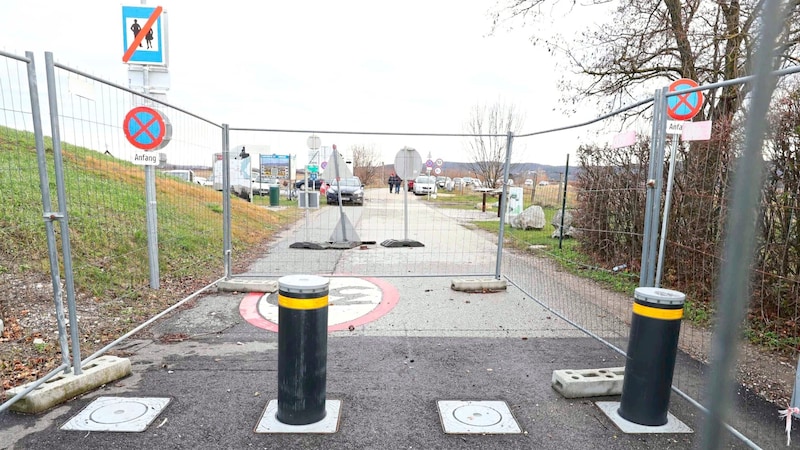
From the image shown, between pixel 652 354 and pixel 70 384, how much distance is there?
4059 mm

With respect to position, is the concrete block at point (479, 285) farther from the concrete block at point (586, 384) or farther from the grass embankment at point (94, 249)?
the grass embankment at point (94, 249)

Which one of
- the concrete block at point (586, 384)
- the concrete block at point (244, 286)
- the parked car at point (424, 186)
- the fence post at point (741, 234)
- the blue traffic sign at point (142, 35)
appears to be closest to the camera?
the fence post at point (741, 234)

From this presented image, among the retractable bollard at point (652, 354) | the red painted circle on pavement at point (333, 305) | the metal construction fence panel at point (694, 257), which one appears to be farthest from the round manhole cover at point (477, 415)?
the red painted circle on pavement at point (333, 305)

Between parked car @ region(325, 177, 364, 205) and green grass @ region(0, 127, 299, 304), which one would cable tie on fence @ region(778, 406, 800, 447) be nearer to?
green grass @ region(0, 127, 299, 304)

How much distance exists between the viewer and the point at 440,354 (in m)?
4.45

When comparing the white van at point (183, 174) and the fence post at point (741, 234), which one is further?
the white van at point (183, 174)

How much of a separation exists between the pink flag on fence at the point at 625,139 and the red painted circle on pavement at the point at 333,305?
318 cm

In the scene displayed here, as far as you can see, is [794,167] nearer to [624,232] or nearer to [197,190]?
[624,232]

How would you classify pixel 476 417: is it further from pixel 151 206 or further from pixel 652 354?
pixel 151 206

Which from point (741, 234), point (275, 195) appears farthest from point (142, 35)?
point (275, 195)

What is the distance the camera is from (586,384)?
11.9 ft

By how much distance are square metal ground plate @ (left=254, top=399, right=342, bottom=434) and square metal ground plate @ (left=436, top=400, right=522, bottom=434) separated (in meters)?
0.74

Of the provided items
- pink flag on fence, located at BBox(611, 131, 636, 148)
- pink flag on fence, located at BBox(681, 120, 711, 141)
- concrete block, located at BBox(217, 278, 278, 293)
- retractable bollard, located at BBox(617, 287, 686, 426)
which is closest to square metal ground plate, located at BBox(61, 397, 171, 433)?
concrete block, located at BBox(217, 278, 278, 293)

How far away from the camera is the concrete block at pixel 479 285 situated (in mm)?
6836
